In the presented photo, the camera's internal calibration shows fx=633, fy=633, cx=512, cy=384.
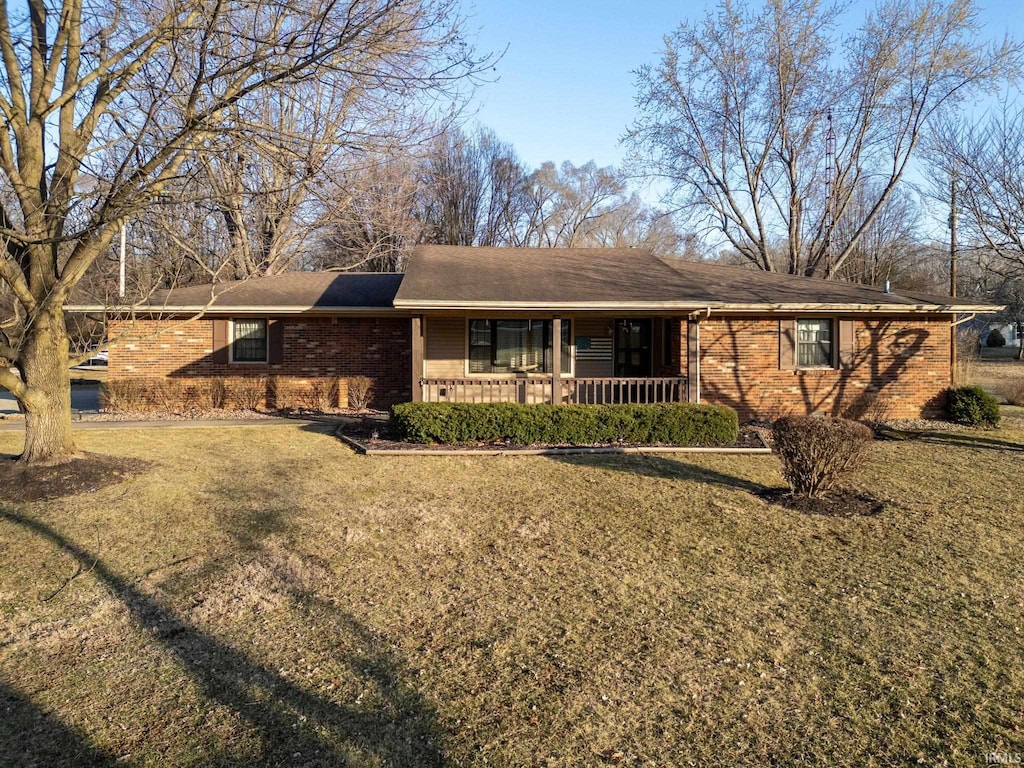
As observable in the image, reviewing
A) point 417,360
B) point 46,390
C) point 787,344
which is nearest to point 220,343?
point 417,360

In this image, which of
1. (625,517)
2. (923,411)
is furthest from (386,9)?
(923,411)

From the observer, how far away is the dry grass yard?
3.06 metres

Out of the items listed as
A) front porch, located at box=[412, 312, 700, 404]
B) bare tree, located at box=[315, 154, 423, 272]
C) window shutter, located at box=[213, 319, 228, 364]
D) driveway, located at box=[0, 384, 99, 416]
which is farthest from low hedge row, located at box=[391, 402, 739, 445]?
bare tree, located at box=[315, 154, 423, 272]

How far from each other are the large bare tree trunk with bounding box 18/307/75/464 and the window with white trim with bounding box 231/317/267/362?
7108 mm

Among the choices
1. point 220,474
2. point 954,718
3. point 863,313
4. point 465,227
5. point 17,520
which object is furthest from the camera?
point 465,227

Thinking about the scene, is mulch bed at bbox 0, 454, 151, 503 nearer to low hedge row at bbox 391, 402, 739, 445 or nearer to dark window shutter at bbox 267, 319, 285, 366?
low hedge row at bbox 391, 402, 739, 445

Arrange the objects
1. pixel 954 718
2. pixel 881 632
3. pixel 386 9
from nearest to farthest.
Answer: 1. pixel 954 718
2. pixel 881 632
3. pixel 386 9

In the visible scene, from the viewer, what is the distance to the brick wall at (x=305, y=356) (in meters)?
14.9

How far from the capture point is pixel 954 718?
10.6 ft

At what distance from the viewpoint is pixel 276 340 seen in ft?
49.3

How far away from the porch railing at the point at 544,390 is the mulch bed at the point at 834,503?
4592mm

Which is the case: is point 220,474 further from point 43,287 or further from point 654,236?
point 654,236

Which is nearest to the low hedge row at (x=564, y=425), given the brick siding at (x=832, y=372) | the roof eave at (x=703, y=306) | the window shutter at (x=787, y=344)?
the roof eave at (x=703, y=306)

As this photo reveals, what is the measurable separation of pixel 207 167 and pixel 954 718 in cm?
837
